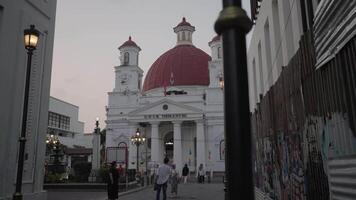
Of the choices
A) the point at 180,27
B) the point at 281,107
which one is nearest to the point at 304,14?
the point at 281,107

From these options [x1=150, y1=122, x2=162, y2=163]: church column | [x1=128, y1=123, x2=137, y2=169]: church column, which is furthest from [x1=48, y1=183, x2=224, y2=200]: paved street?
[x1=128, y1=123, x2=137, y2=169]: church column

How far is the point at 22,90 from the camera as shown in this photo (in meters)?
12.6

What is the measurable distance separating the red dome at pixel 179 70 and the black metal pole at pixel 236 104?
55.3 meters

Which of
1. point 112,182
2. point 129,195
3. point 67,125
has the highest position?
point 67,125

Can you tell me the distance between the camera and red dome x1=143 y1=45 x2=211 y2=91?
5788 cm

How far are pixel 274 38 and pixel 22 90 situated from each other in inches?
330

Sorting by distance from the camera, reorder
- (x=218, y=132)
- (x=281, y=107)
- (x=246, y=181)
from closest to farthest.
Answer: (x=246, y=181), (x=281, y=107), (x=218, y=132)

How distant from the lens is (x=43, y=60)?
14.4 meters

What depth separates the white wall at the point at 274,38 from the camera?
8.33m

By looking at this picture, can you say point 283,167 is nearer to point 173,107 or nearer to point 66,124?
point 173,107

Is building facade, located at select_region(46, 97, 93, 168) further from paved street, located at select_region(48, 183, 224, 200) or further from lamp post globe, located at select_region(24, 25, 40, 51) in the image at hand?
lamp post globe, located at select_region(24, 25, 40, 51)

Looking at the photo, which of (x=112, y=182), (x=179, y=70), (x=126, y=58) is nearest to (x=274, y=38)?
(x=112, y=182)

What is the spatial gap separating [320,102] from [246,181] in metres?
3.45

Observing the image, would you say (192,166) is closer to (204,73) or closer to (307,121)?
(204,73)
